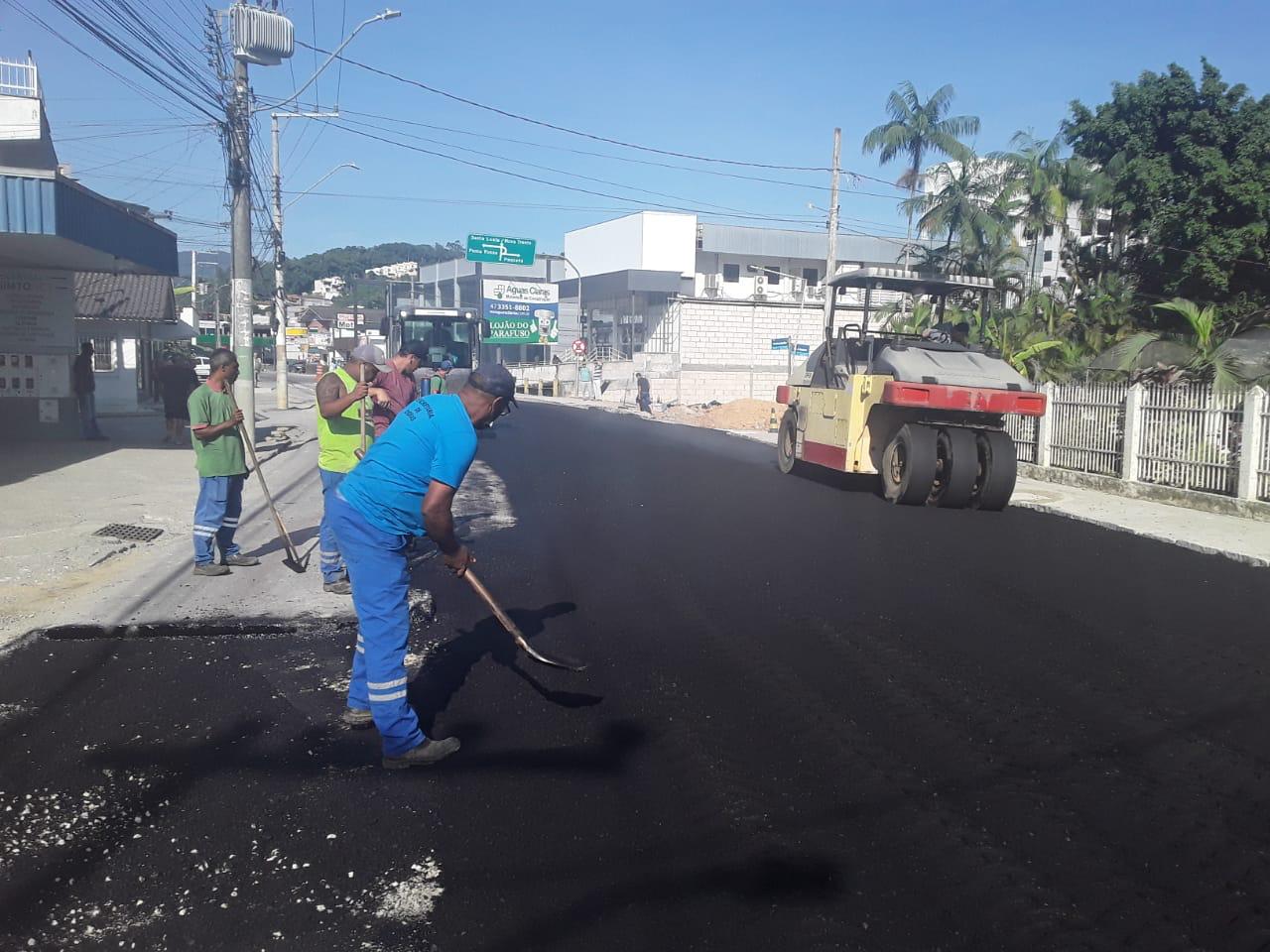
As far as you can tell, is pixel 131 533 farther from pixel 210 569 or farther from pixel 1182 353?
pixel 1182 353

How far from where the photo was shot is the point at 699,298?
150 ft

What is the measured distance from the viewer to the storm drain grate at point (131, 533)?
30.8ft

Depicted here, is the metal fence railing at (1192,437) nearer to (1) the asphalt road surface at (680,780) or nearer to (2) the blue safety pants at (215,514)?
(1) the asphalt road surface at (680,780)

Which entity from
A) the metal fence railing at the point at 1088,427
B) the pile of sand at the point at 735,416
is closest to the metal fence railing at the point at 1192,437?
the metal fence railing at the point at 1088,427

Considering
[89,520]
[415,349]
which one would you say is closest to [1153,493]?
[415,349]

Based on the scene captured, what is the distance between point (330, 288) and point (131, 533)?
116 m

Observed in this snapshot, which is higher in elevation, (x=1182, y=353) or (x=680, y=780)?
(x=1182, y=353)

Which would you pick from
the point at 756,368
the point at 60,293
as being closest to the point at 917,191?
the point at 756,368

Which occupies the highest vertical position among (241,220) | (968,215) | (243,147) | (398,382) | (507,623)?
(968,215)

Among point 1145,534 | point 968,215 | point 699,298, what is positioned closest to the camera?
point 1145,534

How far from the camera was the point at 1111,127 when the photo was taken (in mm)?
22969

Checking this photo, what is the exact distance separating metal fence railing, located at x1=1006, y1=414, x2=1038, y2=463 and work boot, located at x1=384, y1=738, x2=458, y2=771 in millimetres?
13530

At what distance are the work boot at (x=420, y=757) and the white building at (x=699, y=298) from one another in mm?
36680

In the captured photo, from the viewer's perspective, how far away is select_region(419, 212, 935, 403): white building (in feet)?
144
